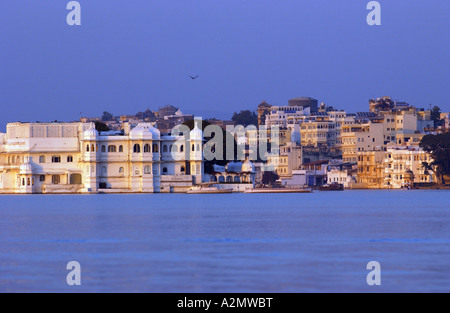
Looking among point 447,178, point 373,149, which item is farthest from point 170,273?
point 373,149

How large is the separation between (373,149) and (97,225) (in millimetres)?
98700

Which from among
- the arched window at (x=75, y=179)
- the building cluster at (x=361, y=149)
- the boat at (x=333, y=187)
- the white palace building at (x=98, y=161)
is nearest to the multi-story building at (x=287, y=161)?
the building cluster at (x=361, y=149)

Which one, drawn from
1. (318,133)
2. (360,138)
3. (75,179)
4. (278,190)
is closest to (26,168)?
(75,179)

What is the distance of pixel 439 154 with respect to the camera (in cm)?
12675

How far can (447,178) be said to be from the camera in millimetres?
129250

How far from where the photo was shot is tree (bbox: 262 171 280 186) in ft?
473

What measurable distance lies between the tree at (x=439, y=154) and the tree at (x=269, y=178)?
850 inches

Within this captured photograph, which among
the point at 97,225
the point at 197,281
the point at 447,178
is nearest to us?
the point at 197,281

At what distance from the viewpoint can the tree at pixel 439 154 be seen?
127 meters

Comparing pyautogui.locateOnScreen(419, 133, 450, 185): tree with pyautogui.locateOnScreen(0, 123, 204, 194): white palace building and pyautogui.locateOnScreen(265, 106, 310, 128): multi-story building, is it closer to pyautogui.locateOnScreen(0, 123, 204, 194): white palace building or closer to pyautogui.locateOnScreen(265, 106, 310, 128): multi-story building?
pyautogui.locateOnScreen(0, 123, 204, 194): white palace building

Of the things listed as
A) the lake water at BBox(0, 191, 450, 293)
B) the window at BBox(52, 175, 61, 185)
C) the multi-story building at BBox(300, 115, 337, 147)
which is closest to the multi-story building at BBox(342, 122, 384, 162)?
the multi-story building at BBox(300, 115, 337, 147)

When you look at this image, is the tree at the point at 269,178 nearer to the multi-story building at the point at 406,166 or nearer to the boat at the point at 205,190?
the multi-story building at the point at 406,166

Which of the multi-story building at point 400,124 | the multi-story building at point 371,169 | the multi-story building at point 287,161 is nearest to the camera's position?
the multi-story building at point 371,169
